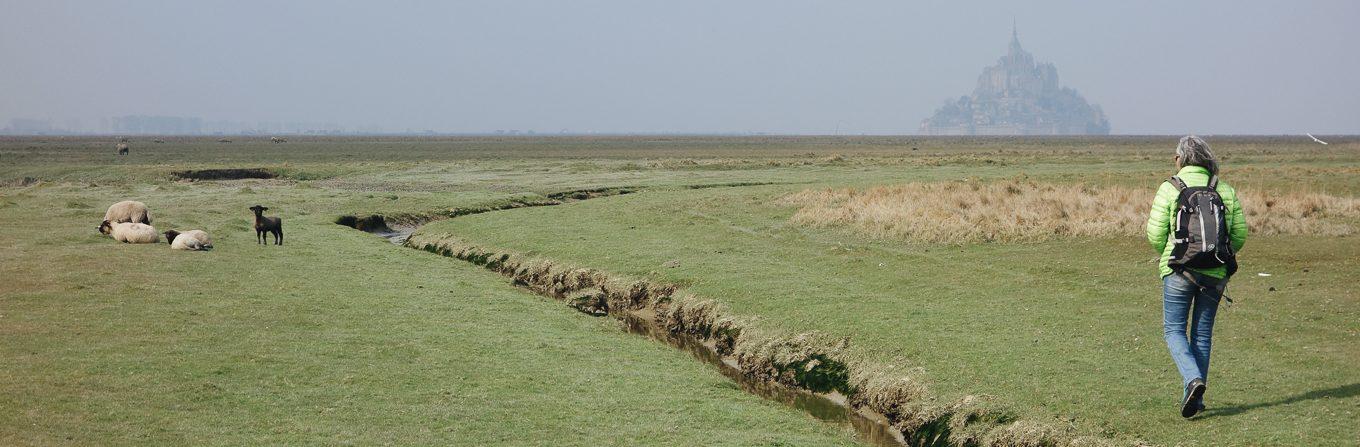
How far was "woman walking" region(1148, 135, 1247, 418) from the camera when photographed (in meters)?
9.70

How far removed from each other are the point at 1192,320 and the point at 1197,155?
1.76 meters

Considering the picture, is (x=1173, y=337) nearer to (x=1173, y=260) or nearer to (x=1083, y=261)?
(x=1173, y=260)

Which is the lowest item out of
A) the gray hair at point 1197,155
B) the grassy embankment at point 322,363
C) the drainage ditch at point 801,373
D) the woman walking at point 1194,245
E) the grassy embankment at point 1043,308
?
the drainage ditch at point 801,373


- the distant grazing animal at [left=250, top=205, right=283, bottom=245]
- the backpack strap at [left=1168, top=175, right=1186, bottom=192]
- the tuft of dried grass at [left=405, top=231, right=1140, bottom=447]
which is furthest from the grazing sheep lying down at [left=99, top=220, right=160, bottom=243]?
the backpack strap at [left=1168, top=175, right=1186, bottom=192]

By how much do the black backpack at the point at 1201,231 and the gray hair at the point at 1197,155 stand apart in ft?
0.90

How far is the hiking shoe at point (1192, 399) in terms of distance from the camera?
10047 mm

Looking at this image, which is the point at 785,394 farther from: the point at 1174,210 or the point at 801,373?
the point at 1174,210

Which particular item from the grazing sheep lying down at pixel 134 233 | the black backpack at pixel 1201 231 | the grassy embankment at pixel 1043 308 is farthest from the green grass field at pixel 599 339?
the black backpack at pixel 1201 231

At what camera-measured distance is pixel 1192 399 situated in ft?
33.5

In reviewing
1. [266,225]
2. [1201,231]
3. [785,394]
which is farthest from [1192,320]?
[266,225]

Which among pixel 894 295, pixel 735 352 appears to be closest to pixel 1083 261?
pixel 894 295

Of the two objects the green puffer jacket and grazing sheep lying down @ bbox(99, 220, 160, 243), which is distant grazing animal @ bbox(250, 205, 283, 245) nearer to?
grazing sheep lying down @ bbox(99, 220, 160, 243)

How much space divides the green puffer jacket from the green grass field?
1.94m

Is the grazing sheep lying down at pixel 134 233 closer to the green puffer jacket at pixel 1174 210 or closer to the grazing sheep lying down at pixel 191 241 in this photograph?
the grazing sheep lying down at pixel 191 241
